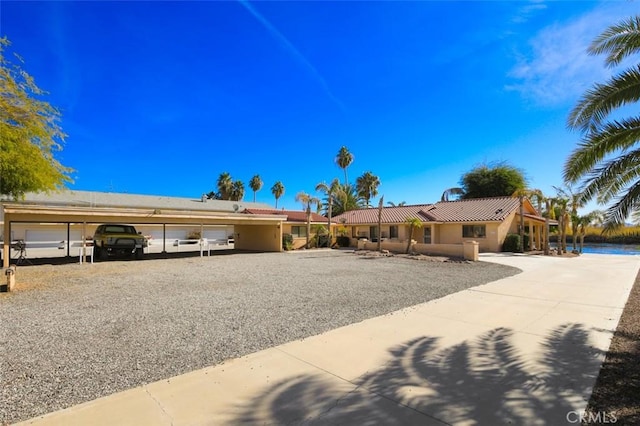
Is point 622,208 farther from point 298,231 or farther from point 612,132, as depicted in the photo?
point 298,231

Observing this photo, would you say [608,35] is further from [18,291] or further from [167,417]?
[18,291]

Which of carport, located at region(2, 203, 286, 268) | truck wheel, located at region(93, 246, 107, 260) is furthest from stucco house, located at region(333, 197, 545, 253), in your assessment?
truck wheel, located at region(93, 246, 107, 260)

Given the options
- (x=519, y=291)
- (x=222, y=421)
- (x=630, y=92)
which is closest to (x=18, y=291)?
(x=222, y=421)

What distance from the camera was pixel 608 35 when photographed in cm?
674

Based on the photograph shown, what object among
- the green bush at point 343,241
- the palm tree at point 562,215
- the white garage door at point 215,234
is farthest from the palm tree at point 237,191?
the palm tree at point 562,215

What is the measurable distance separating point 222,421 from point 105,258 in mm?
19708

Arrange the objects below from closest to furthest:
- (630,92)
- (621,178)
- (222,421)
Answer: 1. (222,421)
2. (630,92)
3. (621,178)

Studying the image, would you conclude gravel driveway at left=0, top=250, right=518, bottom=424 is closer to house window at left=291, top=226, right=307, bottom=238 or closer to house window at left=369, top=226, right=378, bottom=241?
house window at left=291, top=226, right=307, bottom=238

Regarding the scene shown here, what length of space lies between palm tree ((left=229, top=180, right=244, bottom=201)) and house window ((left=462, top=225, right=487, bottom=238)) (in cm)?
4209

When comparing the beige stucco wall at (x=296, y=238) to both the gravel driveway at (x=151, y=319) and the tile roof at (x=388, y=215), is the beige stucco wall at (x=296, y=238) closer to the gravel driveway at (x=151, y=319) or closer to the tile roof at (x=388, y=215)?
the tile roof at (x=388, y=215)

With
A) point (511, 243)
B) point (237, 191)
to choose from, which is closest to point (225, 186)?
point (237, 191)

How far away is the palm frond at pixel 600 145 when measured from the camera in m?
6.64

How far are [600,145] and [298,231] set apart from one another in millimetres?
27307

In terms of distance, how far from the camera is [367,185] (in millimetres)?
51219
